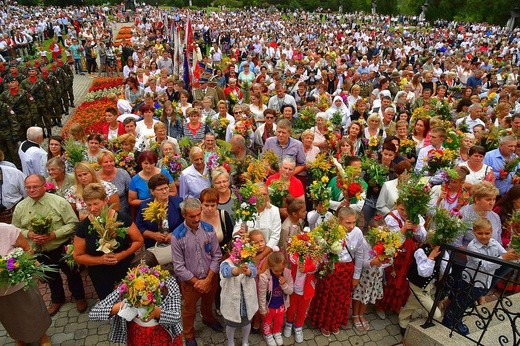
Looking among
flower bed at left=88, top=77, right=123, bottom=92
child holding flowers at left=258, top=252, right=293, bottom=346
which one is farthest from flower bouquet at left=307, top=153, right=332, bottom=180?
flower bed at left=88, top=77, right=123, bottom=92

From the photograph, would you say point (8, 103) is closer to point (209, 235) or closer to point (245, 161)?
point (245, 161)

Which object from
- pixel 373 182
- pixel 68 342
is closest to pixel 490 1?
pixel 373 182

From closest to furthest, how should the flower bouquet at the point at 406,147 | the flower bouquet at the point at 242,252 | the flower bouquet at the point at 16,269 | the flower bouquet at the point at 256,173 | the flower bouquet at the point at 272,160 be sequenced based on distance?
the flower bouquet at the point at 16,269 < the flower bouquet at the point at 242,252 < the flower bouquet at the point at 256,173 < the flower bouquet at the point at 272,160 < the flower bouquet at the point at 406,147

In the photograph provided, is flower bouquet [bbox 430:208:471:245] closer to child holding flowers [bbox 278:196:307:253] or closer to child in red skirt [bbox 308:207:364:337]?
child in red skirt [bbox 308:207:364:337]

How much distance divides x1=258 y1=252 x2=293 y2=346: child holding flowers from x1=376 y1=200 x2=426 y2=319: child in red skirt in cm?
170

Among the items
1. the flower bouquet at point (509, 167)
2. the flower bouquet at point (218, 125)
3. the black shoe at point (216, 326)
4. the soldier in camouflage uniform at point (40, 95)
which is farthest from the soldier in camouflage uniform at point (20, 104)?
the flower bouquet at point (509, 167)

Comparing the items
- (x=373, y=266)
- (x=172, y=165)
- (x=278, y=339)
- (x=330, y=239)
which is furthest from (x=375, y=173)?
(x=172, y=165)

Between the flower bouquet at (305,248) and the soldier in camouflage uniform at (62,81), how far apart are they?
1461cm

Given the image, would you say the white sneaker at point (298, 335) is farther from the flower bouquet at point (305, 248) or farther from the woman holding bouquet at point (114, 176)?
the woman holding bouquet at point (114, 176)

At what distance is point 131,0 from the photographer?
68125mm

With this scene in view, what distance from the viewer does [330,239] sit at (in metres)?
4.72

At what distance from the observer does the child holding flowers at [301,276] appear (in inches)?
182

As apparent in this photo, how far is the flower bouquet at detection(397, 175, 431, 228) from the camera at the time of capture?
195 inches

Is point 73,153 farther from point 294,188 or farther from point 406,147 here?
point 406,147
